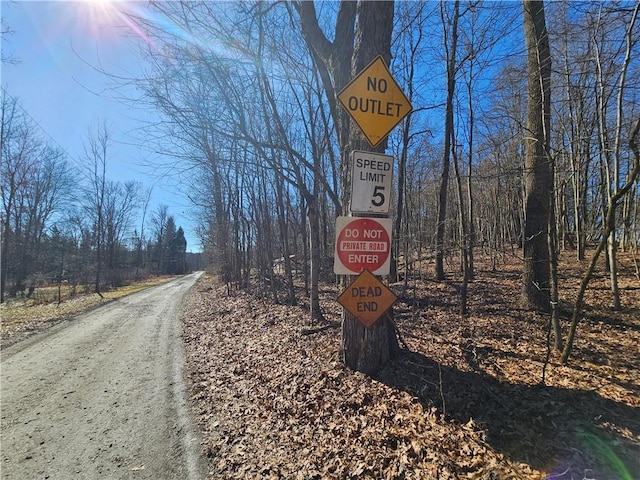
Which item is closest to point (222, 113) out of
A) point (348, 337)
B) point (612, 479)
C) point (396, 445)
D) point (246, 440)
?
point (348, 337)

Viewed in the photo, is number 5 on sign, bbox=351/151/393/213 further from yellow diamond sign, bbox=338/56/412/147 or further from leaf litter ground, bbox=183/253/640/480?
leaf litter ground, bbox=183/253/640/480

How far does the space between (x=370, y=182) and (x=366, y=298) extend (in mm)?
Answer: 1256

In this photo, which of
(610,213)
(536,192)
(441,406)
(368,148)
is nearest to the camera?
(441,406)

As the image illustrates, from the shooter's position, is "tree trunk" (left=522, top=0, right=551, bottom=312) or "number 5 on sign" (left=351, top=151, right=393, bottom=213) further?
"tree trunk" (left=522, top=0, right=551, bottom=312)

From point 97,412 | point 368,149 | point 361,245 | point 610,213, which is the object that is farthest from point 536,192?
point 97,412

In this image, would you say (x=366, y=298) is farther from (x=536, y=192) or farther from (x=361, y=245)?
(x=536, y=192)

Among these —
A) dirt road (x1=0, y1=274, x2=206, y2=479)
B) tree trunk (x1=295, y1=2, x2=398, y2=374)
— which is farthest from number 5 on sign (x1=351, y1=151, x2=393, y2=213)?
dirt road (x1=0, y1=274, x2=206, y2=479)

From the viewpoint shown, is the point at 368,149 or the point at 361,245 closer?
the point at 361,245

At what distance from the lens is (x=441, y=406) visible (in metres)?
3.43

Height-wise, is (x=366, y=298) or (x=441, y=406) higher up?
(x=366, y=298)

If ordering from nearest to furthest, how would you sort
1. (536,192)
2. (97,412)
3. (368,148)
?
(368,148), (97,412), (536,192)

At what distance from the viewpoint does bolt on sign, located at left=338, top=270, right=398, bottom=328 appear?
3131 millimetres

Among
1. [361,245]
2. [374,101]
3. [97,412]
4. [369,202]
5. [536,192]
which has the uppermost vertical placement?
[374,101]

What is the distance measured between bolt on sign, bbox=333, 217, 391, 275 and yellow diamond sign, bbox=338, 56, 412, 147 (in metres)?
0.85
